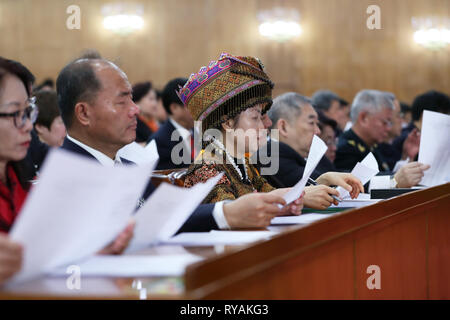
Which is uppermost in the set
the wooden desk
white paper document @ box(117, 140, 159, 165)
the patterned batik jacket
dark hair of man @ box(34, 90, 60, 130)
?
dark hair of man @ box(34, 90, 60, 130)

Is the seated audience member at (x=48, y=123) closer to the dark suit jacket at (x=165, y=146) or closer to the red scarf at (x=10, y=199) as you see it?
the dark suit jacket at (x=165, y=146)

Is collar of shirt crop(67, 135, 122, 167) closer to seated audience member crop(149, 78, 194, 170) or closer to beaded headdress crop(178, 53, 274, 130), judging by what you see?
beaded headdress crop(178, 53, 274, 130)

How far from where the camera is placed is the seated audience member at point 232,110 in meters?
2.55

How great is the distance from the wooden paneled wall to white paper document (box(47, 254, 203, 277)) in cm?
882

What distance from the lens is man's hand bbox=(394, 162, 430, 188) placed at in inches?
135

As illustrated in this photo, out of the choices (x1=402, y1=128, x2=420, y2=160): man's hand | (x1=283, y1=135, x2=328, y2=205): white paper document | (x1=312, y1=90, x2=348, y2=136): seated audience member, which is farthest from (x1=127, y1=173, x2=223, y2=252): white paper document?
(x1=312, y1=90, x2=348, y2=136): seated audience member

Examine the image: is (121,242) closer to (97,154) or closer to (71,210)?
(71,210)

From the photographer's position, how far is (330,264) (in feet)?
5.41

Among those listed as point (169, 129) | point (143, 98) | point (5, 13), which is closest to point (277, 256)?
point (169, 129)

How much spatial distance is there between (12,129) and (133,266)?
540 millimetres

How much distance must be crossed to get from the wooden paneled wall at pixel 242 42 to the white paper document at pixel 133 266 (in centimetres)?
882

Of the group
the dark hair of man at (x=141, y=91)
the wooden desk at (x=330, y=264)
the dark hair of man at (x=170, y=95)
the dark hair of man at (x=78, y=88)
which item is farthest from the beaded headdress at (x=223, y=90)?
the dark hair of man at (x=141, y=91)

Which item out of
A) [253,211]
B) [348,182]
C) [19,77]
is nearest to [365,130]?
[348,182]

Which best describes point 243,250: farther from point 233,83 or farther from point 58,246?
point 233,83
